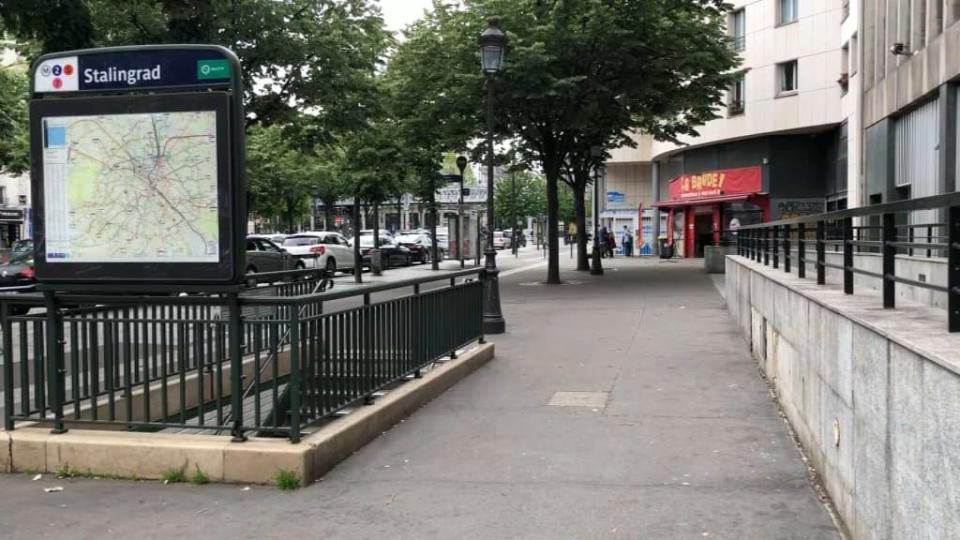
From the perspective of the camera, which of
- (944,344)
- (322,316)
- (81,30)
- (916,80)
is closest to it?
(944,344)

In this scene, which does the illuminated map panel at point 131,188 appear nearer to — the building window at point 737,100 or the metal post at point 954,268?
the metal post at point 954,268

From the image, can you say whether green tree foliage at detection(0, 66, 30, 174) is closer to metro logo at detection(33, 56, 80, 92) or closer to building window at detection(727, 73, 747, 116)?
metro logo at detection(33, 56, 80, 92)

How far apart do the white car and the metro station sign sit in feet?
55.8

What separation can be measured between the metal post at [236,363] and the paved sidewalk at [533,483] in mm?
439

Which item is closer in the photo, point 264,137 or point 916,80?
point 916,80

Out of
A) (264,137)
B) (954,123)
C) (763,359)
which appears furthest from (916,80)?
(264,137)

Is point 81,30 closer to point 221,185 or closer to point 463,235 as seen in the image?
point 221,185

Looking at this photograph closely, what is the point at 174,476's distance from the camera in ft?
18.3

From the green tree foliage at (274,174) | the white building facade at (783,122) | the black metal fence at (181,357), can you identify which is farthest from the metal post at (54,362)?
the green tree foliage at (274,174)

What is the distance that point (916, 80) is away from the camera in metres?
19.7

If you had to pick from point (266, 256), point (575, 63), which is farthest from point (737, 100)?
point (266, 256)

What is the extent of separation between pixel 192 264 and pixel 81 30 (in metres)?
6.24

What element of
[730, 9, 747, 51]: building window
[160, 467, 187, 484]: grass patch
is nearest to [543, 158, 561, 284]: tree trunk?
[730, 9, 747, 51]: building window

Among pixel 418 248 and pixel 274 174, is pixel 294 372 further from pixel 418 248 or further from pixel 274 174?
pixel 274 174
